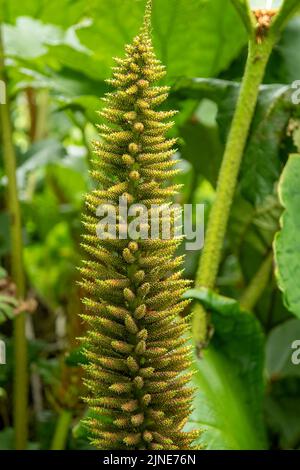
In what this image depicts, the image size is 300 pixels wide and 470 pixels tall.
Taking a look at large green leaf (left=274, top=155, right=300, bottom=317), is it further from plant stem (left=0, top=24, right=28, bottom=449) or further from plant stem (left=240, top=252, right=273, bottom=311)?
plant stem (left=0, top=24, right=28, bottom=449)

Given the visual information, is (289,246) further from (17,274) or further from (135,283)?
(17,274)

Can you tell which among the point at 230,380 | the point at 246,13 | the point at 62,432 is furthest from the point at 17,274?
the point at 246,13

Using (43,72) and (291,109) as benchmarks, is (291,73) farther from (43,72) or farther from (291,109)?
(43,72)

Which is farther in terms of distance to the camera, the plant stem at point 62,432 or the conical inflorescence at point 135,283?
the plant stem at point 62,432

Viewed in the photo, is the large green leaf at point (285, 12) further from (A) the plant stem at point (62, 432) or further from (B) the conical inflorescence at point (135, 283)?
(A) the plant stem at point (62, 432)

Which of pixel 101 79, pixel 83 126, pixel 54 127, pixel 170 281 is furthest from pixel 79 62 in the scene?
pixel 54 127

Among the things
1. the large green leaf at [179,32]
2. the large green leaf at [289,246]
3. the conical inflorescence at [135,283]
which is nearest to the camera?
the conical inflorescence at [135,283]

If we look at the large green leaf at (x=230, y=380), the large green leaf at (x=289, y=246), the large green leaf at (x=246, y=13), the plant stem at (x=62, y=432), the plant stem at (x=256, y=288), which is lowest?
the plant stem at (x=62, y=432)

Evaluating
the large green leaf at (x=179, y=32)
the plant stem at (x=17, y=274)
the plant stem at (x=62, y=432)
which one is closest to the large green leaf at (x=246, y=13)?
the large green leaf at (x=179, y=32)
